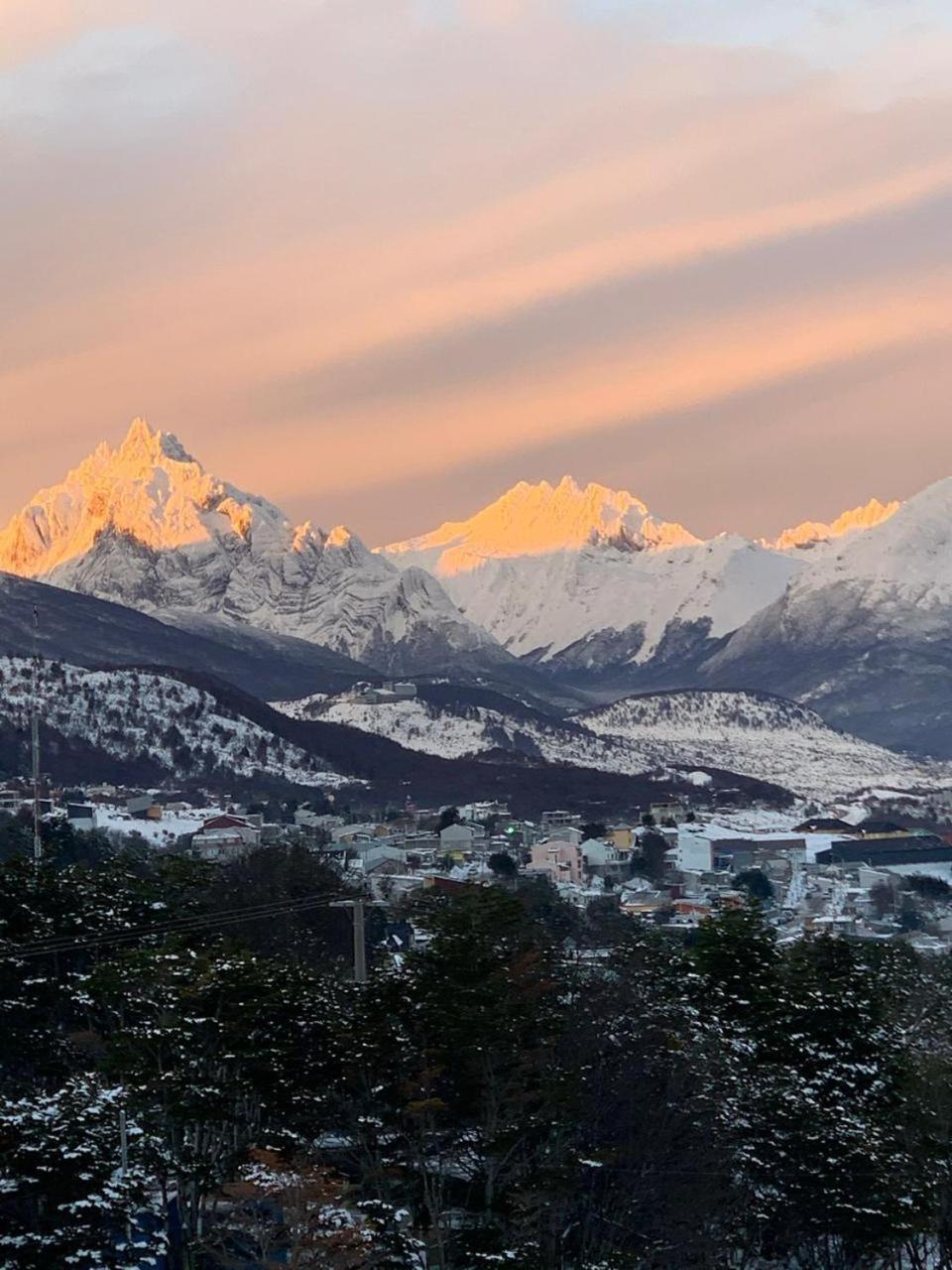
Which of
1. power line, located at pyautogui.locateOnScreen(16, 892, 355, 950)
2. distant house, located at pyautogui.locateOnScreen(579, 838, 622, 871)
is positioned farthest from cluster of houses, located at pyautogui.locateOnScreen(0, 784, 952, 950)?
power line, located at pyautogui.locateOnScreen(16, 892, 355, 950)

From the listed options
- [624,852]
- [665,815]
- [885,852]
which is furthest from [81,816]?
[665,815]

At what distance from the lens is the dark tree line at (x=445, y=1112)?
41281mm

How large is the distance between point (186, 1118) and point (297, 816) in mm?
→ 129712

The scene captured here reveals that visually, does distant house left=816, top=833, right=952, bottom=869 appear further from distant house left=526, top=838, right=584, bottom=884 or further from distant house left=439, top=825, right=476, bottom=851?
distant house left=439, top=825, right=476, bottom=851

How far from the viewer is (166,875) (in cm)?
6288

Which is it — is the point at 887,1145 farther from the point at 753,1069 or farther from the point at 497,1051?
the point at 497,1051

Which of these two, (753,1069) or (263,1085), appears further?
(753,1069)

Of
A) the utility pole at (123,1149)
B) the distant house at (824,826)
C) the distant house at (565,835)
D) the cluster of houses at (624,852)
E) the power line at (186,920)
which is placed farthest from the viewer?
the distant house at (824,826)

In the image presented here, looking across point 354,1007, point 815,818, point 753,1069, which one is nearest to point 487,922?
point 354,1007

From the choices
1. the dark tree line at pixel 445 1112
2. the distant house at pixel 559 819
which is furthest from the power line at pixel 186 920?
the distant house at pixel 559 819

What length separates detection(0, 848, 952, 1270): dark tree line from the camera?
41.3 meters

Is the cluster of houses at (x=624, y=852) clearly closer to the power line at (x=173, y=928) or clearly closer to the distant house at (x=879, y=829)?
the distant house at (x=879, y=829)

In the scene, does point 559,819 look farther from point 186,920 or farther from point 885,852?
point 186,920

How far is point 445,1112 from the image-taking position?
46312 millimetres
